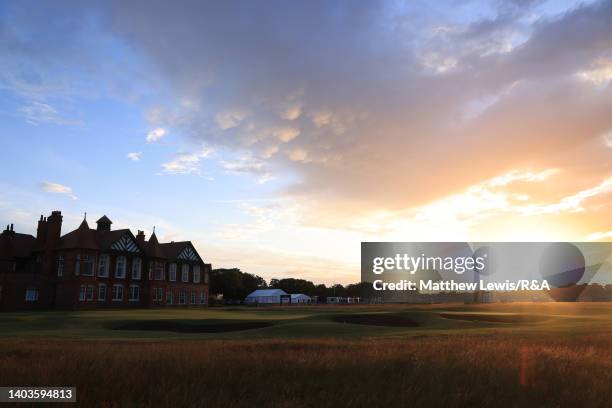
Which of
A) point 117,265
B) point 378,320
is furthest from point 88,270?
point 378,320

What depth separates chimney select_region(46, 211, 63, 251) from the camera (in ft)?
234

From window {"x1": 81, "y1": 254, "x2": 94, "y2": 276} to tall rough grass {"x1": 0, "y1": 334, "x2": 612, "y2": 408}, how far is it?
62549mm

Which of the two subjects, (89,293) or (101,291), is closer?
(89,293)

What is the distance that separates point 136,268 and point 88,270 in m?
9.64

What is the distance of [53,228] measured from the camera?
71938 mm

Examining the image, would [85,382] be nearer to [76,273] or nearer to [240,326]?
[240,326]

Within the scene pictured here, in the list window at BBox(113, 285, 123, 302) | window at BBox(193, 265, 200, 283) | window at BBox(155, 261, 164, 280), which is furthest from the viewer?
window at BBox(193, 265, 200, 283)

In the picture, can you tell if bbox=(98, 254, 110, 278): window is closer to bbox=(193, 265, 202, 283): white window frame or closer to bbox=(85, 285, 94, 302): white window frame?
bbox=(85, 285, 94, 302): white window frame

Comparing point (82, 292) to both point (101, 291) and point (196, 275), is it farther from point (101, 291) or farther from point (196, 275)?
point (196, 275)

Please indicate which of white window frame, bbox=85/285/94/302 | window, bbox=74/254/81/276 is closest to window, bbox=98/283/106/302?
white window frame, bbox=85/285/94/302

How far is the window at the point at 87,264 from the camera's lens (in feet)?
228

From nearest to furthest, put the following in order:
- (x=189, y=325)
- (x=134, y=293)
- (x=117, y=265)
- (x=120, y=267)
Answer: (x=189, y=325) < (x=117, y=265) < (x=120, y=267) < (x=134, y=293)

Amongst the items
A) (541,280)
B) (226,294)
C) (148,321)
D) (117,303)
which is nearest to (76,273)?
(117,303)

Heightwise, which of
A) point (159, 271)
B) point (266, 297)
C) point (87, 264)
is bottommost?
point (266, 297)
